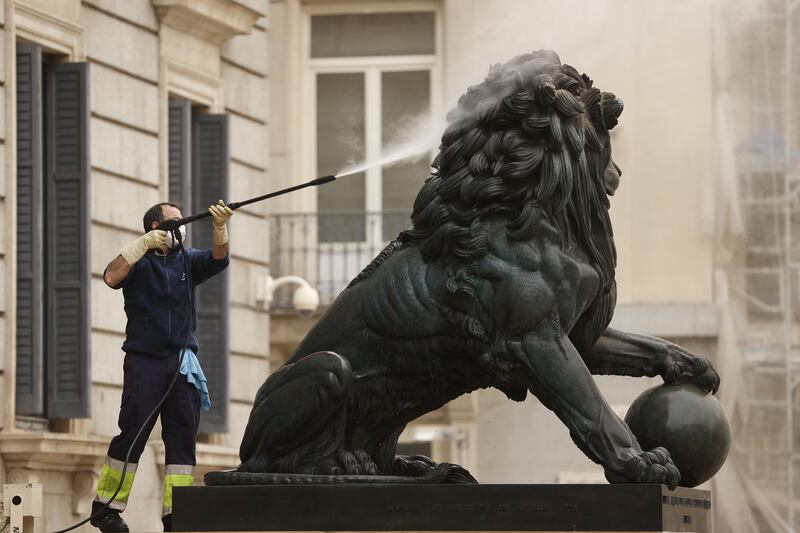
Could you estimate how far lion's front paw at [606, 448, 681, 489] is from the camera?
927 centimetres

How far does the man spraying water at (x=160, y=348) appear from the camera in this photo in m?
10.9

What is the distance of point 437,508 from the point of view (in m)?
9.29

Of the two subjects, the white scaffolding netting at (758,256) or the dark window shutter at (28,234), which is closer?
the dark window shutter at (28,234)

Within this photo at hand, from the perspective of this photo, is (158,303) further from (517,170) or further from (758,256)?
(758,256)

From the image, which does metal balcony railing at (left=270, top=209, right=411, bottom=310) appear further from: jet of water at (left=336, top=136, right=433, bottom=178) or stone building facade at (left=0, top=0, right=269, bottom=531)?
jet of water at (left=336, top=136, right=433, bottom=178)

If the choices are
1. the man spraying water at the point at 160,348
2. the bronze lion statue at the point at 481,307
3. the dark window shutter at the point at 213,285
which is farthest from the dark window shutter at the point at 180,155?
the bronze lion statue at the point at 481,307

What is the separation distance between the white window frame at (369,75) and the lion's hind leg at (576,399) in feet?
59.9

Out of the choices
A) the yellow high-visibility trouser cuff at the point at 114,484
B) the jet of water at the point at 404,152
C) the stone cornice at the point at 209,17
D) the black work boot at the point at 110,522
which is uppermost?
the stone cornice at the point at 209,17

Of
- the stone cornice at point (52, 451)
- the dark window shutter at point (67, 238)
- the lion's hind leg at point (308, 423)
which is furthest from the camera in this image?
the dark window shutter at point (67, 238)

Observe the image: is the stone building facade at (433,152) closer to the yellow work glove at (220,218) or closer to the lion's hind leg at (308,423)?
the yellow work glove at (220,218)

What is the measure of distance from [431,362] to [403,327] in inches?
7.0

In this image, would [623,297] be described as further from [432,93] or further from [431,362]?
[431,362]

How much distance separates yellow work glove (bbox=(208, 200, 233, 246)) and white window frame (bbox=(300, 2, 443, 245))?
1693 cm

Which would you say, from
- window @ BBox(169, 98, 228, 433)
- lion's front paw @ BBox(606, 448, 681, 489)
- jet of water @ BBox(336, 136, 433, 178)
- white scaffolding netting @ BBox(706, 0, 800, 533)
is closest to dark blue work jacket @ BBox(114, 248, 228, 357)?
jet of water @ BBox(336, 136, 433, 178)
